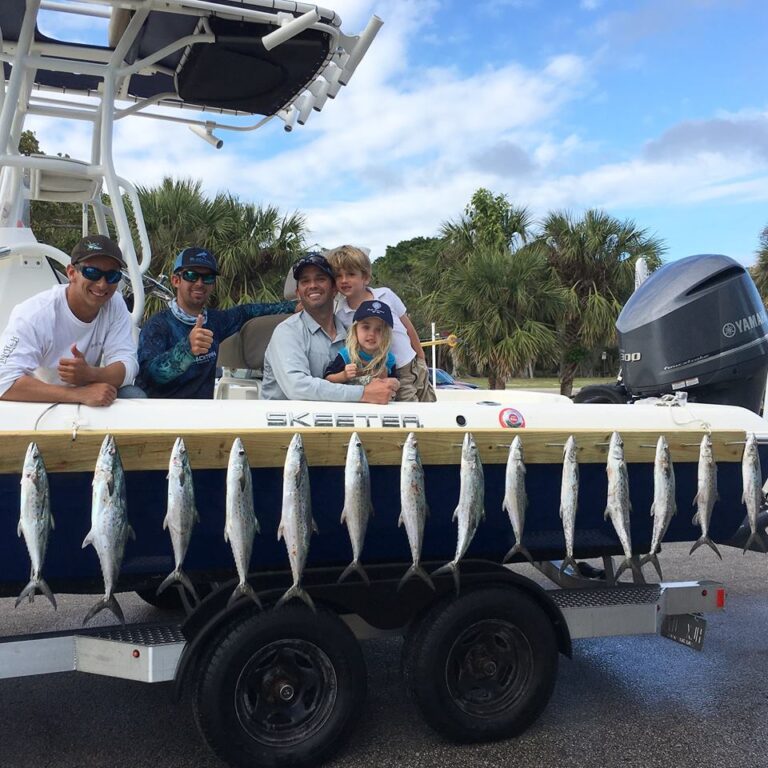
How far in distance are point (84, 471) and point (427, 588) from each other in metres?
1.57

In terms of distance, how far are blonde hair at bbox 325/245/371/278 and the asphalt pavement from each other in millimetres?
2287

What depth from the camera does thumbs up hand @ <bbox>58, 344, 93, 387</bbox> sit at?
3047 millimetres

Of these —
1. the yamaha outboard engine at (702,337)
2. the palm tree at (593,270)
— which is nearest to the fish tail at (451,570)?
the yamaha outboard engine at (702,337)

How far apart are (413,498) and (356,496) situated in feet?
0.79

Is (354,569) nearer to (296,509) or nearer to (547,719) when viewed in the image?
(296,509)

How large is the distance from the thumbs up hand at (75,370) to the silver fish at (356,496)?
116 centimetres

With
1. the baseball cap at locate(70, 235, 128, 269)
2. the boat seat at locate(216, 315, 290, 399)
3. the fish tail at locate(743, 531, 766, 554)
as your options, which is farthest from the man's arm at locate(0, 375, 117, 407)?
the fish tail at locate(743, 531, 766, 554)

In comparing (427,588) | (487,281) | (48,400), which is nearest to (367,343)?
(427,588)

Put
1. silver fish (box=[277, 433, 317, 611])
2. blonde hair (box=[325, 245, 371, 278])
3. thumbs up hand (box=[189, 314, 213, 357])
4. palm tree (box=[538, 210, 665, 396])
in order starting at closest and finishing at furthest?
silver fish (box=[277, 433, 317, 611]) < thumbs up hand (box=[189, 314, 213, 357]) < blonde hair (box=[325, 245, 371, 278]) < palm tree (box=[538, 210, 665, 396])

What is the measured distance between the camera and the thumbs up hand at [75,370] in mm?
3047

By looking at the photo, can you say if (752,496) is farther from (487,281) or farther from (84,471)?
(487,281)

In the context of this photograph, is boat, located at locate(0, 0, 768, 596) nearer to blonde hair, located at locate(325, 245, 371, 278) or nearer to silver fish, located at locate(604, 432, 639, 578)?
silver fish, located at locate(604, 432, 639, 578)

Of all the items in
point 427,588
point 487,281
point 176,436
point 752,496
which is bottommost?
point 427,588

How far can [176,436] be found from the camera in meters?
2.83
